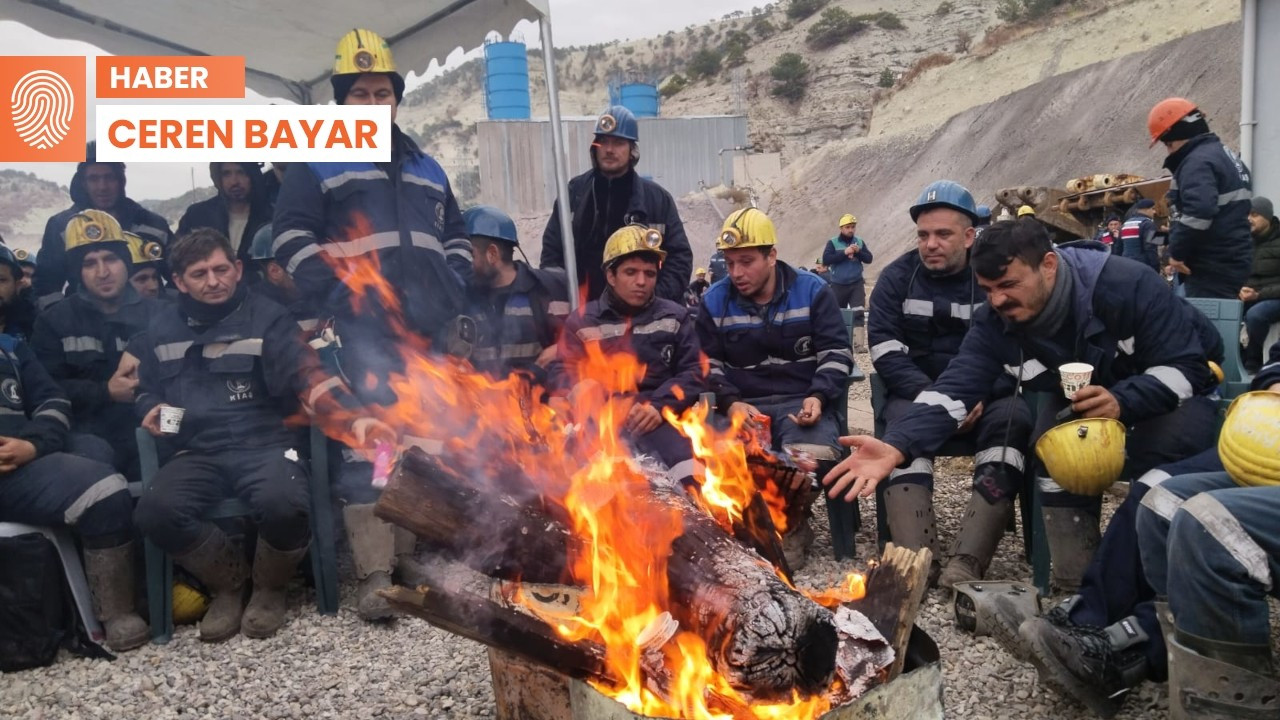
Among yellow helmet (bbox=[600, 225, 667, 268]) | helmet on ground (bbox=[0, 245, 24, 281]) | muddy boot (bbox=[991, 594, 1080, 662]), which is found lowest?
muddy boot (bbox=[991, 594, 1080, 662])

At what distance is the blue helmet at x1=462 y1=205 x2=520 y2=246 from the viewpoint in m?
4.90

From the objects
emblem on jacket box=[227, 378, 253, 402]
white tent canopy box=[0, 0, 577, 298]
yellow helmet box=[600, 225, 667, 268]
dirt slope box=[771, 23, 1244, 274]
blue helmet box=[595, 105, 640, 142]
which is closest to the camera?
emblem on jacket box=[227, 378, 253, 402]

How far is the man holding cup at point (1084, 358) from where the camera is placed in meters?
3.15

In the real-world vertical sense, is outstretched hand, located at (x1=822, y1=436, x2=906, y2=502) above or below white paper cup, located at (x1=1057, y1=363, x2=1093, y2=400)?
below

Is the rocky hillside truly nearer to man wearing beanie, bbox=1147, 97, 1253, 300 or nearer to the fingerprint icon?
man wearing beanie, bbox=1147, 97, 1253, 300

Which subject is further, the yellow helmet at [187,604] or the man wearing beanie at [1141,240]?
the man wearing beanie at [1141,240]

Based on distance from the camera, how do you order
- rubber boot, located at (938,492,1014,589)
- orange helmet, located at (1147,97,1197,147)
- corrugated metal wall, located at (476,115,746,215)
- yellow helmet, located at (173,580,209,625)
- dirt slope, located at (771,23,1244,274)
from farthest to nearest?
corrugated metal wall, located at (476,115,746,215) → dirt slope, located at (771,23,1244,274) → orange helmet, located at (1147,97,1197,147) → yellow helmet, located at (173,580,209,625) → rubber boot, located at (938,492,1014,589)

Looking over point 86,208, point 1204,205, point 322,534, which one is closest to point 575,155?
point 86,208

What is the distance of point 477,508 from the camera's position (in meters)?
2.75

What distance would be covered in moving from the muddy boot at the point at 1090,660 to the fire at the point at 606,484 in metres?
0.58

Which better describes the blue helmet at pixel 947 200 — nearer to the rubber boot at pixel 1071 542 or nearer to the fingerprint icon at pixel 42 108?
the rubber boot at pixel 1071 542

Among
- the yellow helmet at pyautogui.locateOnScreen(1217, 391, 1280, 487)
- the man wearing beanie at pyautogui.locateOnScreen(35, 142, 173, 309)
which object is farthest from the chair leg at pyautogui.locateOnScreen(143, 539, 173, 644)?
the yellow helmet at pyautogui.locateOnScreen(1217, 391, 1280, 487)

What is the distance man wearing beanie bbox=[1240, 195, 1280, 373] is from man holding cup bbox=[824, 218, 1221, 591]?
157 inches

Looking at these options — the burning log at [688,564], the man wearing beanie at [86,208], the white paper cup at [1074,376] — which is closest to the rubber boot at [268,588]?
the burning log at [688,564]
